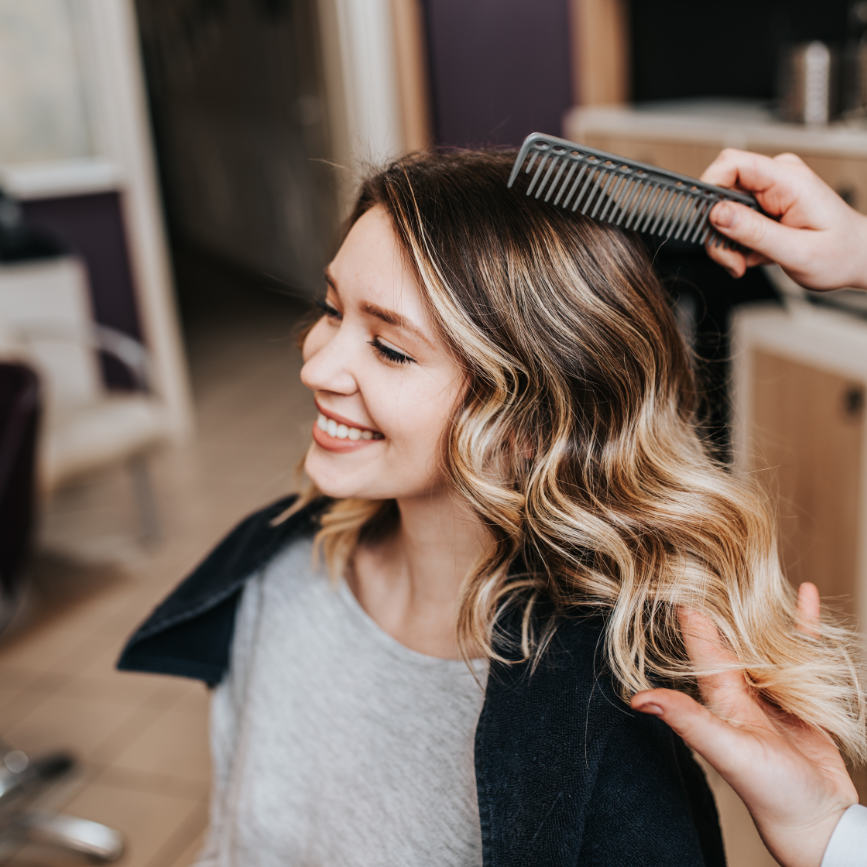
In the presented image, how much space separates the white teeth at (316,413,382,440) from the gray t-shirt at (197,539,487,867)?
27 centimetres

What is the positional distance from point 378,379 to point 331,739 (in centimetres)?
46

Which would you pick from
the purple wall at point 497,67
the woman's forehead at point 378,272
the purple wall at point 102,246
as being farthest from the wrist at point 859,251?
the purple wall at point 102,246

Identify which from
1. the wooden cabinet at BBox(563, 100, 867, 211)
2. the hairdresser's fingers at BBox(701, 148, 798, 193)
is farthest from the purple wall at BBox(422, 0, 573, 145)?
the hairdresser's fingers at BBox(701, 148, 798, 193)

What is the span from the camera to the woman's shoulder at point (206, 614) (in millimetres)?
1296

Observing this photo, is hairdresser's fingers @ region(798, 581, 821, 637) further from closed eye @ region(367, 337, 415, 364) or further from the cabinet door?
the cabinet door

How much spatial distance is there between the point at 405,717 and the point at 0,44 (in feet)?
12.6

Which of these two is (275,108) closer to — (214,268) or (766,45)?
(214,268)

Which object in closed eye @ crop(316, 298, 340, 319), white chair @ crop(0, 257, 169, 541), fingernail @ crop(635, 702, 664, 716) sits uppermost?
closed eye @ crop(316, 298, 340, 319)

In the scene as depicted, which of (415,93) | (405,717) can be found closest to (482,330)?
(405,717)

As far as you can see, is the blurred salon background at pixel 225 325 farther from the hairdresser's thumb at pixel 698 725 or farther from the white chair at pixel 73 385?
the hairdresser's thumb at pixel 698 725

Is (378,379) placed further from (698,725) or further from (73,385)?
(73,385)

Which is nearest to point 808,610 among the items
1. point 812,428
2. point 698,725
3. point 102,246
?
point 698,725

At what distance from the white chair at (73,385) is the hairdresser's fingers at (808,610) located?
265 cm

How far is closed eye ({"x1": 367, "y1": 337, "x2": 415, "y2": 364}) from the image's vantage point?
3.29ft
